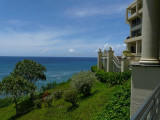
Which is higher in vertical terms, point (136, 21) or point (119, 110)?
point (136, 21)

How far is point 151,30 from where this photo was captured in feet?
15.9

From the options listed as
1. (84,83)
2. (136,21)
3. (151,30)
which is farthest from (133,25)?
(151,30)

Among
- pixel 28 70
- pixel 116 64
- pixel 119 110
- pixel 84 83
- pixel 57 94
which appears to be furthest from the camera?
pixel 28 70

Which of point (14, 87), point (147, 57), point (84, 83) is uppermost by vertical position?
point (147, 57)

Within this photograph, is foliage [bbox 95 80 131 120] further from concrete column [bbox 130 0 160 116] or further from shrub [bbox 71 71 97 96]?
shrub [bbox 71 71 97 96]

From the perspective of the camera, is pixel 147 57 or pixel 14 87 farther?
pixel 14 87

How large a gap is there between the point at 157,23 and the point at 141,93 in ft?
8.17

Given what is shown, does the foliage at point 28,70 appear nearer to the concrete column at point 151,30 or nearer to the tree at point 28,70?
the tree at point 28,70

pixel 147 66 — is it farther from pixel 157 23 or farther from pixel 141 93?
pixel 157 23

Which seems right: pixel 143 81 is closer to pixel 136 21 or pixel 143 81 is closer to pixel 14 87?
pixel 14 87

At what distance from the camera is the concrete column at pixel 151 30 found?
4.81 meters

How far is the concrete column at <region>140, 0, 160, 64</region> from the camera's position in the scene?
4.81m

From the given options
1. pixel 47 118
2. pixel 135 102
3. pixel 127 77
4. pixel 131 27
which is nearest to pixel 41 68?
pixel 47 118

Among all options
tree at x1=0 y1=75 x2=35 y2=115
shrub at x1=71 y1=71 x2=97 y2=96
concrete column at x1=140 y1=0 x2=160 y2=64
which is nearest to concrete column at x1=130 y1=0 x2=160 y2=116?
concrete column at x1=140 y1=0 x2=160 y2=64
